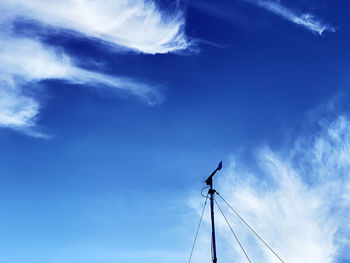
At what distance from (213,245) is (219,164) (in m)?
6.25

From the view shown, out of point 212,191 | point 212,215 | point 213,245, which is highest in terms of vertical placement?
point 212,191

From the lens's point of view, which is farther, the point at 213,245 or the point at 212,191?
the point at 212,191

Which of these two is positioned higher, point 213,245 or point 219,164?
point 219,164

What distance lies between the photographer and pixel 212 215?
28906 millimetres

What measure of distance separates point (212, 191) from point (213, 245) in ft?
14.1

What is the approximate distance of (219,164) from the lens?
95.0 ft

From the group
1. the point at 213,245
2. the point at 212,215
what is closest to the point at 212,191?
the point at 212,215

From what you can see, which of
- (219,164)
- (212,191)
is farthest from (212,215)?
(219,164)

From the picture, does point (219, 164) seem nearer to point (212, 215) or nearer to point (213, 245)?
point (212, 215)

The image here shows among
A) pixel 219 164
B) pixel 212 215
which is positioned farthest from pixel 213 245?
pixel 219 164

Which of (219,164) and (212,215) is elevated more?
(219,164)

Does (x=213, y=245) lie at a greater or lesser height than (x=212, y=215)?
lesser

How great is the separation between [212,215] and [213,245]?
2.38m

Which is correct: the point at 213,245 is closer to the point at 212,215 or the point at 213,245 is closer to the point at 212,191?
the point at 212,215
